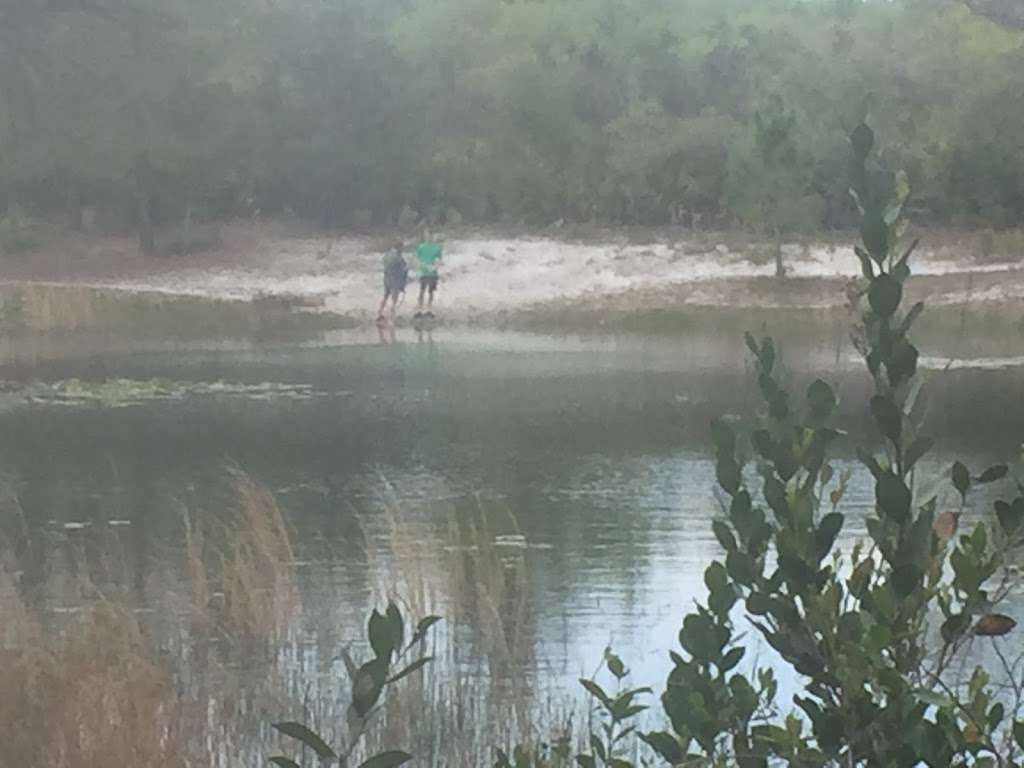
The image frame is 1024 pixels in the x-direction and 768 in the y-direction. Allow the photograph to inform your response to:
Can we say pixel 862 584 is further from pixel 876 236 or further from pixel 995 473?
pixel 876 236

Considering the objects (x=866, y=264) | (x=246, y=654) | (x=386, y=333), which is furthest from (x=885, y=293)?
(x=386, y=333)

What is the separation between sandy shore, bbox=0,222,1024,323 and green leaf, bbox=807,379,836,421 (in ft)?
12.4

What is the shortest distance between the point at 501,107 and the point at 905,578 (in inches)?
190

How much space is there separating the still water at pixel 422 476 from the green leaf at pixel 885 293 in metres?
0.34

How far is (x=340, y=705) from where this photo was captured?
8.05 feet

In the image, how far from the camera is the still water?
2.73m

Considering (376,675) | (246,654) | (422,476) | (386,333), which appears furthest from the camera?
(386,333)

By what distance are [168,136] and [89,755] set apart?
4.01m

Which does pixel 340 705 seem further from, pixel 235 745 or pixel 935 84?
pixel 935 84

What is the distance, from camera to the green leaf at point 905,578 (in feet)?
3.35

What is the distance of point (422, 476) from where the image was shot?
4.03 meters

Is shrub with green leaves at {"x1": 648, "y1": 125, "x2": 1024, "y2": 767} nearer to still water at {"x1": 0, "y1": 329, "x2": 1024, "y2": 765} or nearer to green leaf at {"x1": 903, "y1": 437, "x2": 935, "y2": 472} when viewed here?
green leaf at {"x1": 903, "y1": 437, "x2": 935, "y2": 472}

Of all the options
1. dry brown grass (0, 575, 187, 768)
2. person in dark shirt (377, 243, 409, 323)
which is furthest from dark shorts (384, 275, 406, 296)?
dry brown grass (0, 575, 187, 768)

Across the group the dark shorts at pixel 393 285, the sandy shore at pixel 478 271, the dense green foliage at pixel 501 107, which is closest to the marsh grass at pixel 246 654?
the dense green foliage at pixel 501 107
